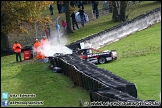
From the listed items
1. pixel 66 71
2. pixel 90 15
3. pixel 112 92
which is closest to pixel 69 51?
pixel 66 71

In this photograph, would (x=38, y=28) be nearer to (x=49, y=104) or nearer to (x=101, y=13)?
(x=101, y=13)

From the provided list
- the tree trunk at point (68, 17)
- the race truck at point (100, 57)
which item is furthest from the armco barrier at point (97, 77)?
the tree trunk at point (68, 17)

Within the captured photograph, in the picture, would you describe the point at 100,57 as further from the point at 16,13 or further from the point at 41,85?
the point at 16,13

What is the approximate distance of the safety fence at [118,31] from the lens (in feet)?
122

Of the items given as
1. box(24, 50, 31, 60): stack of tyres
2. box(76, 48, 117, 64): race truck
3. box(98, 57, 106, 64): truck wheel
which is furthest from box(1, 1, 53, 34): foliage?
box(98, 57, 106, 64): truck wheel

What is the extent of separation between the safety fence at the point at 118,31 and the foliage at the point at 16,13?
620 centimetres

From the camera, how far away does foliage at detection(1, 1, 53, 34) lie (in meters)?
40.4

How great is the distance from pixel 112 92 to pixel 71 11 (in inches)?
1104

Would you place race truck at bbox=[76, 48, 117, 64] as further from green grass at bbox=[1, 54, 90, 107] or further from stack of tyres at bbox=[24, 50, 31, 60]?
stack of tyres at bbox=[24, 50, 31, 60]

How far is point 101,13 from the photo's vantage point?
2076 inches

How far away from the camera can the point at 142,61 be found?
1155 inches

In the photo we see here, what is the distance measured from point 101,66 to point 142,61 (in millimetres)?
2500

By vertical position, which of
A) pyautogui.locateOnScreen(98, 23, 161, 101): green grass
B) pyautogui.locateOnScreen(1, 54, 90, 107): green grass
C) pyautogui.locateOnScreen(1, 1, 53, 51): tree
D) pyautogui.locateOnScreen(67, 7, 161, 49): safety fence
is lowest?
pyautogui.locateOnScreen(1, 54, 90, 107): green grass

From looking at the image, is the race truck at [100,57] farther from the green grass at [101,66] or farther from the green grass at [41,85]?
the green grass at [41,85]
